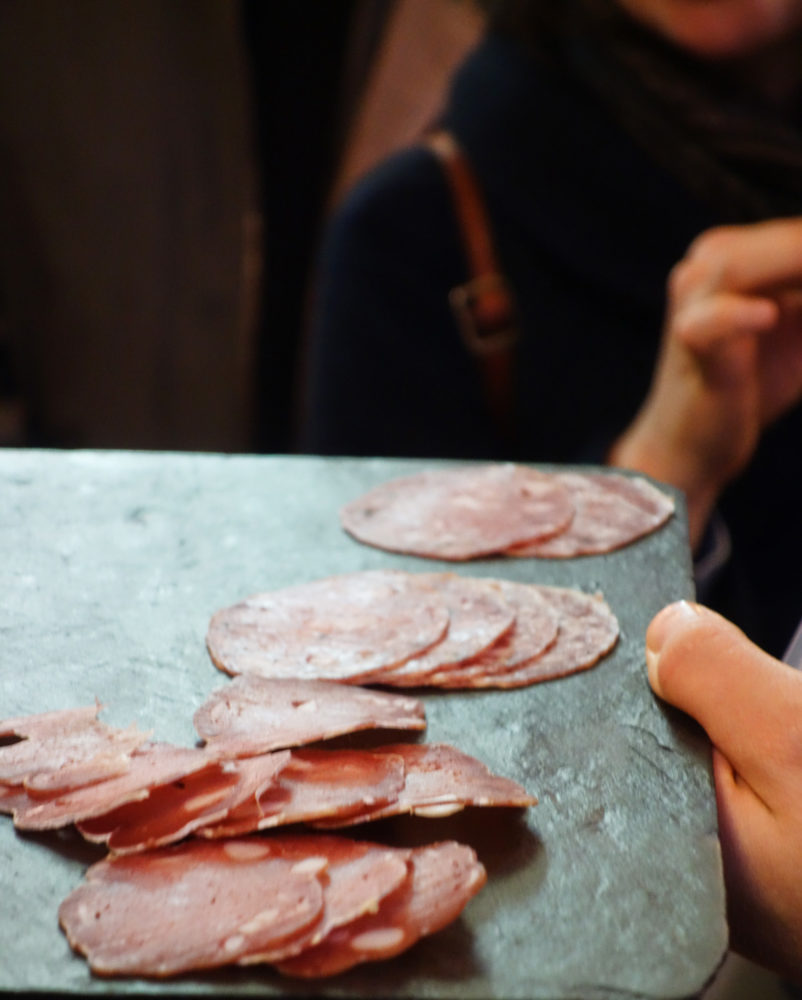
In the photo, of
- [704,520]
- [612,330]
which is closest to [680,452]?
[704,520]

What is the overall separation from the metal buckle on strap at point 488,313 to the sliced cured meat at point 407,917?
0.87 metres

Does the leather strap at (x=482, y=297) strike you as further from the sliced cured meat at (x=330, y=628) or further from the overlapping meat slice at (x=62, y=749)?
the overlapping meat slice at (x=62, y=749)

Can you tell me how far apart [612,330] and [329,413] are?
385 mm

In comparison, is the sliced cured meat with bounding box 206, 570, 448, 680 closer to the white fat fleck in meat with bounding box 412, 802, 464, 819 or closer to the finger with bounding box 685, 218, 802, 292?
the white fat fleck in meat with bounding box 412, 802, 464, 819

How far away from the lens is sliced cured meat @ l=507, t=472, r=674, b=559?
770mm

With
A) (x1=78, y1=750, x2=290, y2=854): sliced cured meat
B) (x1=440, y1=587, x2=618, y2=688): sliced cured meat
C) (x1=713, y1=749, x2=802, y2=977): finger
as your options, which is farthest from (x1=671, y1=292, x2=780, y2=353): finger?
(x1=78, y1=750, x2=290, y2=854): sliced cured meat

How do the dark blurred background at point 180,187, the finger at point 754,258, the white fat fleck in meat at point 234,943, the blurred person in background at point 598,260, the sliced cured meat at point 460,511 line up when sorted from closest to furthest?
the white fat fleck in meat at point 234,943
the sliced cured meat at point 460,511
the finger at point 754,258
the blurred person in background at point 598,260
the dark blurred background at point 180,187

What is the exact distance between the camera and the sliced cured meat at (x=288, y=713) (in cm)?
53

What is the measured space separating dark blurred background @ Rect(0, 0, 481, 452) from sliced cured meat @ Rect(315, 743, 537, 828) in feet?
4.76

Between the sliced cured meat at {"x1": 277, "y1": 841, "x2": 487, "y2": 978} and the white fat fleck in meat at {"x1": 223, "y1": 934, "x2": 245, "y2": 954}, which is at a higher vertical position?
the sliced cured meat at {"x1": 277, "y1": 841, "x2": 487, "y2": 978}

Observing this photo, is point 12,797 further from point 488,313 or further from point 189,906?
point 488,313

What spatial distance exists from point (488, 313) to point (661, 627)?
72 cm

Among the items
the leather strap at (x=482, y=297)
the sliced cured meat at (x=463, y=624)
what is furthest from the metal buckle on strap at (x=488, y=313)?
the sliced cured meat at (x=463, y=624)

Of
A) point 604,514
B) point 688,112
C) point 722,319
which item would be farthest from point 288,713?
point 688,112
